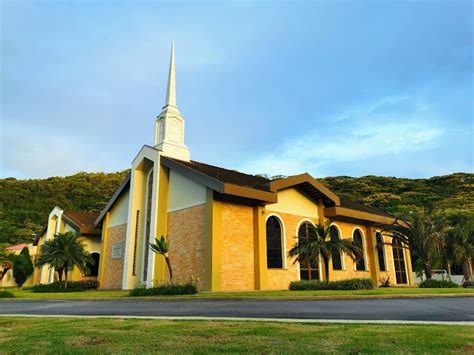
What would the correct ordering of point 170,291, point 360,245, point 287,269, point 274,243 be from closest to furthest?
point 170,291
point 287,269
point 274,243
point 360,245

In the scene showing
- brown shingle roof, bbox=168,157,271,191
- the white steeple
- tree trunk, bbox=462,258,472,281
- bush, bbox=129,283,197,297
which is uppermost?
the white steeple

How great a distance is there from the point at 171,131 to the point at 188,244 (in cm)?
905

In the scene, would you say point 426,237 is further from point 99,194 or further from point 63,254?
point 99,194

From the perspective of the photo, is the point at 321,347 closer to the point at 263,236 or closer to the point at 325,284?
the point at 325,284

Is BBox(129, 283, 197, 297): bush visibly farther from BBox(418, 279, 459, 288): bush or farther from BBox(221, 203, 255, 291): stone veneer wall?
BBox(418, 279, 459, 288): bush

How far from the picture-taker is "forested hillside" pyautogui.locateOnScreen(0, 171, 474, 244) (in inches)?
2280

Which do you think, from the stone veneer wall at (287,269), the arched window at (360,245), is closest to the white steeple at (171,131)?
the stone veneer wall at (287,269)

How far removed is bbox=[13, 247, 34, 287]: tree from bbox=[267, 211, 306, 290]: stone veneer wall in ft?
111

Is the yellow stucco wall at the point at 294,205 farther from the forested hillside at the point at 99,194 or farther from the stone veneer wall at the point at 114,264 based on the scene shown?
the forested hillside at the point at 99,194

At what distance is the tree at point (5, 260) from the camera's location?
35.7m

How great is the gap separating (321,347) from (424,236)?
21.2 meters

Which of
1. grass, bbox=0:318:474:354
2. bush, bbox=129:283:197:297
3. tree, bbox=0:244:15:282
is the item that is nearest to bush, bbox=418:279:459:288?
bush, bbox=129:283:197:297

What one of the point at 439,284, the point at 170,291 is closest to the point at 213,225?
the point at 170,291

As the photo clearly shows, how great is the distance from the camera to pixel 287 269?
22.3 m
